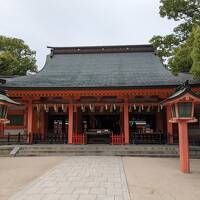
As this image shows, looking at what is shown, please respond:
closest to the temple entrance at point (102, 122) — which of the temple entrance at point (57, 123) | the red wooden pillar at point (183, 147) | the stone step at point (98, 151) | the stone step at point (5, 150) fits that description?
the temple entrance at point (57, 123)

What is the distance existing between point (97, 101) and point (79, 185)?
9580mm

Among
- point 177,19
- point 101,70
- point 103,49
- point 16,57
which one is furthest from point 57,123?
point 16,57

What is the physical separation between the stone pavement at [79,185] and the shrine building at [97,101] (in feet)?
21.3

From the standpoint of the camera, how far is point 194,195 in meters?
6.09

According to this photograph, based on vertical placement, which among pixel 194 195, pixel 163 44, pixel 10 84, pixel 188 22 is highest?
pixel 188 22

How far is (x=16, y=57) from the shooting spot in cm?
3531

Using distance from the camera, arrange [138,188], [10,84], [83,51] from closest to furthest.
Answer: [138,188] < [10,84] < [83,51]

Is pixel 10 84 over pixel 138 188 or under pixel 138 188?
over

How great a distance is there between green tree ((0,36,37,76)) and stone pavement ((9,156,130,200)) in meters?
25.9

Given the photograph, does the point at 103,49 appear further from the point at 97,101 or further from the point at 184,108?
the point at 184,108

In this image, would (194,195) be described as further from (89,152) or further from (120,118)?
(120,118)

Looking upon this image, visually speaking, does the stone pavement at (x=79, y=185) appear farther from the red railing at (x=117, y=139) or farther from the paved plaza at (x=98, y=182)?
the red railing at (x=117, y=139)

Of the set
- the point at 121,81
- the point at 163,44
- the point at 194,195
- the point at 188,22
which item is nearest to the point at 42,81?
the point at 121,81

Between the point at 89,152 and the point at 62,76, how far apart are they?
678 centimetres
